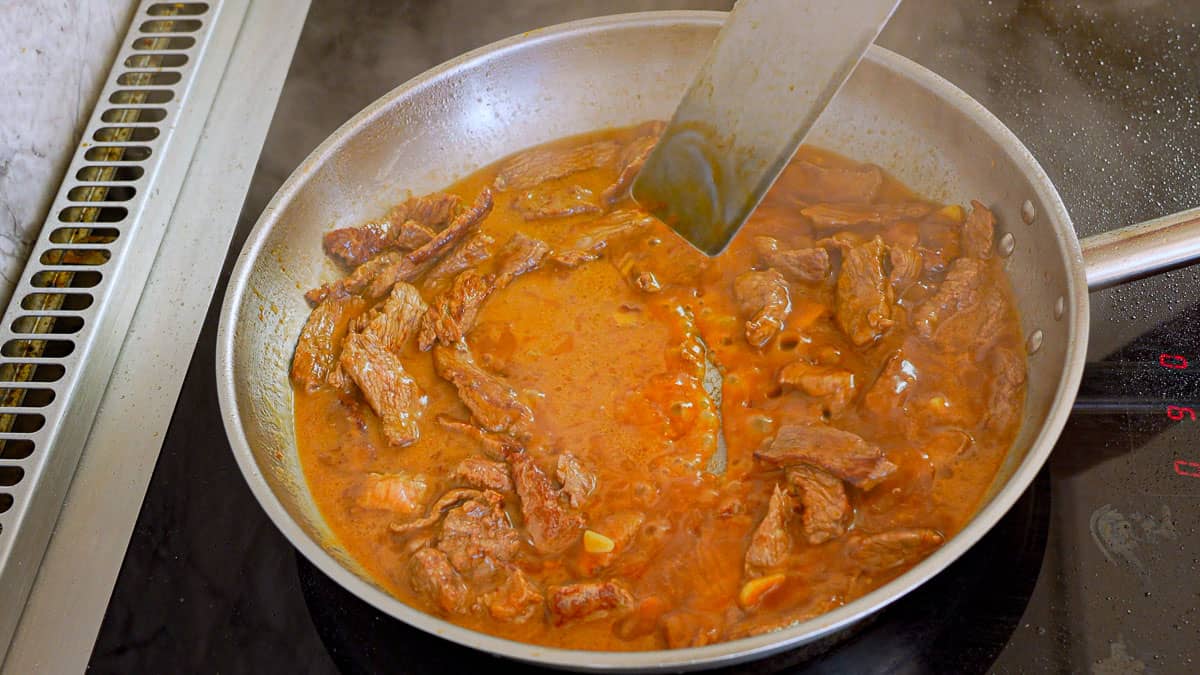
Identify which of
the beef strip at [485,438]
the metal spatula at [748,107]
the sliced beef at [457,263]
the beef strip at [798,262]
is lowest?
the beef strip at [485,438]

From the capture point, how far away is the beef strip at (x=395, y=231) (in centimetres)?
240

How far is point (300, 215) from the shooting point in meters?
2.33

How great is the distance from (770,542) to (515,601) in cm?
50

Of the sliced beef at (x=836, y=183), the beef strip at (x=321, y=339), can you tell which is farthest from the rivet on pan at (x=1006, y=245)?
the beef strip at (x=321, y=339)

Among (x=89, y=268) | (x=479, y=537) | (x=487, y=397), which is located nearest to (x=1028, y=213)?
(x=487, y=397)

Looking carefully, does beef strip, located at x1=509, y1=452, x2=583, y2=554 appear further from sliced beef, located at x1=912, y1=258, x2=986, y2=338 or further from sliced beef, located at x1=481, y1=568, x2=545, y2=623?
sliced beef, located at x1=912, y1=258, x2=986, y2=338

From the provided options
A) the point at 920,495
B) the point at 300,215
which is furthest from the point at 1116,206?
the point at 300,215

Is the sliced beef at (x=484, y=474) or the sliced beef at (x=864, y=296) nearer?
the sliced beef at (x=484, y=474)

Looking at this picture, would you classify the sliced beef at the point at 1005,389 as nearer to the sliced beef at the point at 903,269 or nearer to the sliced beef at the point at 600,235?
the sliced beef at the point at 903,269

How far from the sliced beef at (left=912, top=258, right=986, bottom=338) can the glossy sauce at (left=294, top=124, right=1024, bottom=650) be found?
37 millimetres

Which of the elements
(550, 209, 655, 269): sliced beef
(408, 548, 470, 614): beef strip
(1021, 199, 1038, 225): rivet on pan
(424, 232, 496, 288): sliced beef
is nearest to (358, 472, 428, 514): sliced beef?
(408, 548, 470, 614): beef strip

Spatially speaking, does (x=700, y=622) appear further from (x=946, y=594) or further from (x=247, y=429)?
(x=247, y=429)

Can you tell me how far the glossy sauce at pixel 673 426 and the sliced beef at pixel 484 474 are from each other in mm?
58

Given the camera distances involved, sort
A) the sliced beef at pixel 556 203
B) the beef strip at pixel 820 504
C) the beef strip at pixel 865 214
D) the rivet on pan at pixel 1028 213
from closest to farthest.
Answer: the beef strip at pixel 820 504 → the rivet on pan at pixel 1028 213 → the beef strip at pixel 865 214 → the sliced beef at pixel 556 203
